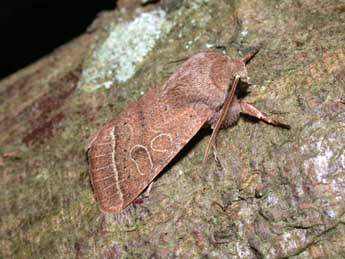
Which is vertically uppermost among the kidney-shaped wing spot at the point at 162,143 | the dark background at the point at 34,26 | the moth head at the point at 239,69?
the moth head at the point at 239,69

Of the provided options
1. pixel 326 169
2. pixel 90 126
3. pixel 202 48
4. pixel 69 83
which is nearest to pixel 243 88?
pixel 202 48

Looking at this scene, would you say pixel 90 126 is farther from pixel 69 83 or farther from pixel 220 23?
pixel 220 23

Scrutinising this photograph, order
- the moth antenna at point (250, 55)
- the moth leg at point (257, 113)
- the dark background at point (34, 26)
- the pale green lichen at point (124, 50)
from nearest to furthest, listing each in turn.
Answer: the moth leg at point (257, 113), the moth antenna at point (250, 55), the pale green lichen at point (124, 50), the dark background at point (34, 26)

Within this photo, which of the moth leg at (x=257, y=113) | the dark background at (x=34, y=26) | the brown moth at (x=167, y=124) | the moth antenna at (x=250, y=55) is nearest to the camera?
the moth leg at (x=257, y=113)

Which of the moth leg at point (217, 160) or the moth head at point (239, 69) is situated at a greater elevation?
the moth head at point (239, 69)

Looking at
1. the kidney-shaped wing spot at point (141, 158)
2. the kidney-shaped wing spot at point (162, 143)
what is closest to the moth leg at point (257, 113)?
the kidney-shaped wing spot at point (162, 143)

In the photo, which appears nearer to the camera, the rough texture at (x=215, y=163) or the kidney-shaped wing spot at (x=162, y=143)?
the rough texture at (x=215, y=163)

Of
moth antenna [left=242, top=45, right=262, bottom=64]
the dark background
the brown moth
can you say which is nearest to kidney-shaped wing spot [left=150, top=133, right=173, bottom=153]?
the brown moth

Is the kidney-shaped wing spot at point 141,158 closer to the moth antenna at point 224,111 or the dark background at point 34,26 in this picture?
the moth antenna at point 224,111
